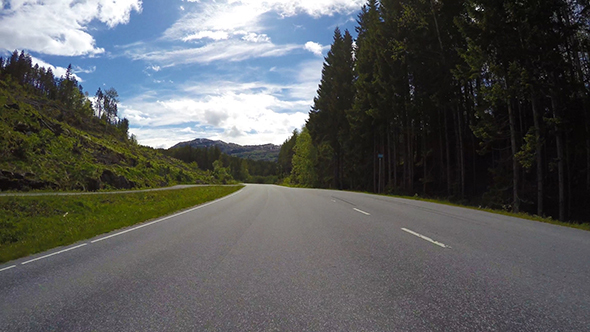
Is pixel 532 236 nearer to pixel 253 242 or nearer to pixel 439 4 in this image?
pixel 253 242

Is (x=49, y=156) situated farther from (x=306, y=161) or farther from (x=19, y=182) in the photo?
(x=306, y=161)

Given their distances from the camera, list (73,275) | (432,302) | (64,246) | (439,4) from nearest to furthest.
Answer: (432,302) < (73,275) < (64,246) < (439,4)

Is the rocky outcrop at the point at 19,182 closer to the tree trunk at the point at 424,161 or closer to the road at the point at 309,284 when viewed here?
the road at the point at 309,284

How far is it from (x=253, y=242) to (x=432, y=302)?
13.2 ft

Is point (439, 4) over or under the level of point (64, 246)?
over

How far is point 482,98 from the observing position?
20.8 metres

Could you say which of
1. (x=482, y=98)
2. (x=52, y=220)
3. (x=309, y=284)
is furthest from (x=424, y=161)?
(x=309, y=284)

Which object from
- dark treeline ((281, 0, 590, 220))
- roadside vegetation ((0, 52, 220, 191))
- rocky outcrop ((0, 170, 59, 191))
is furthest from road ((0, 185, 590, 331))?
roadside vegetation ((0, 52, 220, 191))

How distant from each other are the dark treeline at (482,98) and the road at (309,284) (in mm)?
11840

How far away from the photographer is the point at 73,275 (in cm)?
456

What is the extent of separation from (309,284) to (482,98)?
21.5m

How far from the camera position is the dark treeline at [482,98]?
603 inches

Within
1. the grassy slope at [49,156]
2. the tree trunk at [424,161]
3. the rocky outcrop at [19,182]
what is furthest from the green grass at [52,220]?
the tree trunk at [424,161]

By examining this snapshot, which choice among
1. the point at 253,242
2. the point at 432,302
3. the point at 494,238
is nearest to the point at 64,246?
the point at 253,242
